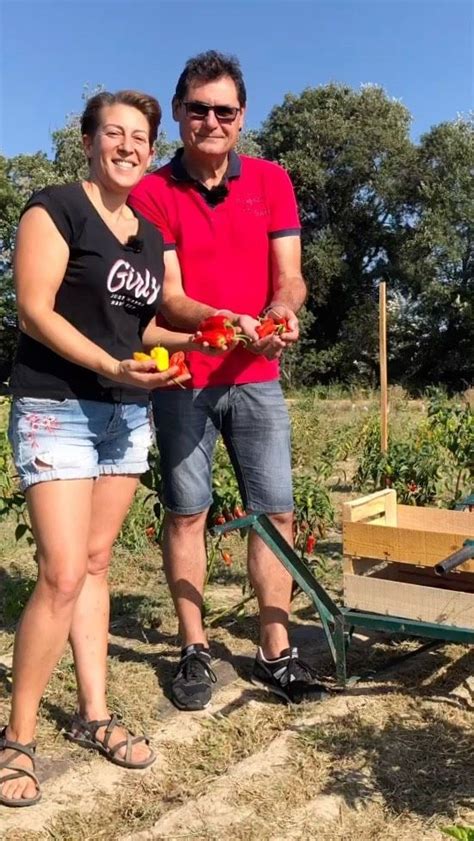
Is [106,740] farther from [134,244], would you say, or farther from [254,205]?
[254,205]

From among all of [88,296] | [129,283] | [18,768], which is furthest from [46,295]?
[18,768]

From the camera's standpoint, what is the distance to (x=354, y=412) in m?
12.4

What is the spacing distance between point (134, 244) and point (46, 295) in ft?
1.25

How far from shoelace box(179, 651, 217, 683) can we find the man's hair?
2046 mm

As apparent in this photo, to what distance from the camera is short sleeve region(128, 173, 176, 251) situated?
3188 millimetres

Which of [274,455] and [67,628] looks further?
[274,455]

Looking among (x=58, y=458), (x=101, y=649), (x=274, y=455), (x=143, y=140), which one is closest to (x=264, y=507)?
(x=274, y=455)

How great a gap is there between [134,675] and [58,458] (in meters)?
1.34

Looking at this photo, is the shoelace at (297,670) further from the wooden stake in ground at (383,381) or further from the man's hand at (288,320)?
the wooden stake in ground at (383,381)

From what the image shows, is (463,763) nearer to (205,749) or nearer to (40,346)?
(205,749)

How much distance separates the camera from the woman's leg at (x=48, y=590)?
2.53 metres

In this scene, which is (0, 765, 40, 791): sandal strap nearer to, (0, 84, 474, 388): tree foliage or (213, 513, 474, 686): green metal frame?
(213, 513, 474, 686): green metal frame

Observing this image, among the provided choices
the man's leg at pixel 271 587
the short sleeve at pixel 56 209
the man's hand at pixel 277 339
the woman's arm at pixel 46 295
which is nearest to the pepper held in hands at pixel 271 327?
the man's hand at pixel 277 339

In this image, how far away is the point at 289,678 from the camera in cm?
332
